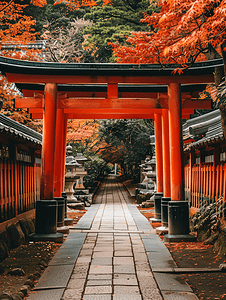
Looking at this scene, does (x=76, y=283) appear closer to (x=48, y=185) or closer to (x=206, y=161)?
(x=48, y=185)

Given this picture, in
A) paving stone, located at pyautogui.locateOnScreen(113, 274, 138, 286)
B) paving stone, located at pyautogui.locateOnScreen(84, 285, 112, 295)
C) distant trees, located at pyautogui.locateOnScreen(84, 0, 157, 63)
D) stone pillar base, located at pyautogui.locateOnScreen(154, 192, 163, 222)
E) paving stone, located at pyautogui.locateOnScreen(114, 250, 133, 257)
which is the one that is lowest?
paving stone, located at pyautogui.locateOnScreen(114, 250, 133, 257)

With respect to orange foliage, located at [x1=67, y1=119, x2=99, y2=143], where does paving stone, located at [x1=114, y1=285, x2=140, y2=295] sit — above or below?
below

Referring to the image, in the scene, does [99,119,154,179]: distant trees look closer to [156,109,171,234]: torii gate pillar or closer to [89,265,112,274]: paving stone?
[156,109,171,234]: torii gate pillar

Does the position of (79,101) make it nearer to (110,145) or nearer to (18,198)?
(18,198)

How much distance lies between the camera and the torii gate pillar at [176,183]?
7832 mm

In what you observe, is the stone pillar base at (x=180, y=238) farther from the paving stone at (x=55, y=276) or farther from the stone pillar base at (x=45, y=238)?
the paving stone at (x=55, y=276)

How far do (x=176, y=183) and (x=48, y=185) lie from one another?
343 centimetres

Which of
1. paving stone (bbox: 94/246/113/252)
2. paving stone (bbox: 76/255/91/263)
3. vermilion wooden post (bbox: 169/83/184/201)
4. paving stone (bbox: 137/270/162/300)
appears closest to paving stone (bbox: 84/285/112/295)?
paving stone (bbox: 137/270/162/300)

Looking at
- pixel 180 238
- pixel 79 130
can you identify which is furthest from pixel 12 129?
pixel 79 130

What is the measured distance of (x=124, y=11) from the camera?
2420cm

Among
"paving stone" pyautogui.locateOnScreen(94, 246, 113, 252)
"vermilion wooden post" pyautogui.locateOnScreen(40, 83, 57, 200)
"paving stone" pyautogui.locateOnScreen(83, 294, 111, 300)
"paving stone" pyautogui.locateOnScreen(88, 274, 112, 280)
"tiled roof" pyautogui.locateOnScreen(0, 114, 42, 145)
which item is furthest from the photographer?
"vermilion wooden post" pyautogui.locateOnScreen(40, 83, 57, 200)

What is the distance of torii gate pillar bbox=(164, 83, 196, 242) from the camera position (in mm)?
7832

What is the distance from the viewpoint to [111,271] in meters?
5.21

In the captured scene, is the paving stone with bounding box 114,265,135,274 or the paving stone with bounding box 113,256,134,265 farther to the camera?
the paving stone with bounding box 113,256,134,265
